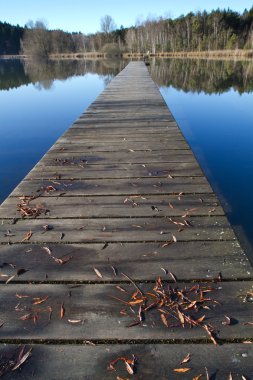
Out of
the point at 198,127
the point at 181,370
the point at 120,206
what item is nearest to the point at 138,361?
the point at 181,370

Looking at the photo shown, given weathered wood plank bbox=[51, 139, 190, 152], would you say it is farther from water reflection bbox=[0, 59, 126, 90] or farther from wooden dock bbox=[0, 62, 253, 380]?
water reflection bbox=[0, 59, 126, 90]

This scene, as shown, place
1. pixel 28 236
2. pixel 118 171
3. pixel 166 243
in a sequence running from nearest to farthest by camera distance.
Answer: pixel 166 243
pixel 28 236
pixel 118 171

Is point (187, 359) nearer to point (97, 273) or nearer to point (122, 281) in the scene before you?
point (122, 281)

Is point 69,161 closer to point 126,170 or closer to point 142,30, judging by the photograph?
point 126,170

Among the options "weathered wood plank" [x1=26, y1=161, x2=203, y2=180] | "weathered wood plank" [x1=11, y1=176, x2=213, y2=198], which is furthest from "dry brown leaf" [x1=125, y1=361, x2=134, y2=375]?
"weathered wood plank" [x1=26, y1=161, x2=203, y2=180]

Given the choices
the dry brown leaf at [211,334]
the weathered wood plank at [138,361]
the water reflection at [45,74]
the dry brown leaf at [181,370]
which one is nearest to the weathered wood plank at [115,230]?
the dry brown leaf at [211,334]

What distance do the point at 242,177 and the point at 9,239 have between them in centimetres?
529

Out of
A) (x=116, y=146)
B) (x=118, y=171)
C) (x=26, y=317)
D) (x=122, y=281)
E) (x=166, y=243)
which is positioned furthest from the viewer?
(x=116, y=146)

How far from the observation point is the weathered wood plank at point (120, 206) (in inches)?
101

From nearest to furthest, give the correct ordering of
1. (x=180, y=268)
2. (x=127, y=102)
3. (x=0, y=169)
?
(x=180, y=268) → (x=0, y=169) → (x=127, y=102)

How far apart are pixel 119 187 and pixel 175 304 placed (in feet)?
5.36

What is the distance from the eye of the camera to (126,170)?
11.6ft

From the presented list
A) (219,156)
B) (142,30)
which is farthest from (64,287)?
(142,30)

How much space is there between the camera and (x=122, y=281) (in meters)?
1.80
